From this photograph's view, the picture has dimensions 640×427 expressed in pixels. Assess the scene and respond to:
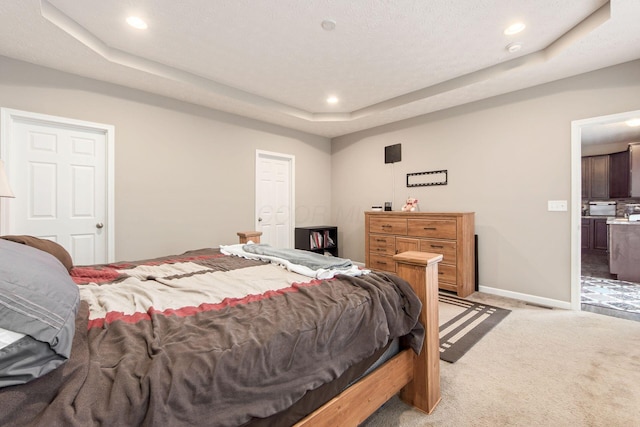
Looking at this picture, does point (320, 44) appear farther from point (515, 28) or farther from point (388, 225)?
point (388, 225)

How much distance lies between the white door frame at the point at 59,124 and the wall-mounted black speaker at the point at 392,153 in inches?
147

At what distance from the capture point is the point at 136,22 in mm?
2375

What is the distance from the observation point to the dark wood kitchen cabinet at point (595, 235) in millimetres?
6211

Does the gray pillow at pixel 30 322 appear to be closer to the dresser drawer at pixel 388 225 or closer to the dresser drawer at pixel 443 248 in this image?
the dresser drawer at pixel 443 248

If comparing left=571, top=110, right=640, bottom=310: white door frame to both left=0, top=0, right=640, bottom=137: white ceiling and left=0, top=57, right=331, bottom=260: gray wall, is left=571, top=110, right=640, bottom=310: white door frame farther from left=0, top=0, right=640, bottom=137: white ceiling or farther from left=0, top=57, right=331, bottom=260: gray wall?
left=0, top=57, right=331, bottom=260: gray wall

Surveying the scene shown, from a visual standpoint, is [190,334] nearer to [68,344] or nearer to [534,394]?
[68,344]

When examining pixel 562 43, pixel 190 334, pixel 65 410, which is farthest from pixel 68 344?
pixel 562 43

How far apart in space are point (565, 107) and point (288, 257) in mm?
3403

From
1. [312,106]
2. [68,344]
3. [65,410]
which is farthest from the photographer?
[312,106]

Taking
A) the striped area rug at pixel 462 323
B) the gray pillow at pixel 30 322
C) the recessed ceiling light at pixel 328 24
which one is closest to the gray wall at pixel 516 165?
the striped area rug at pixel 462 323

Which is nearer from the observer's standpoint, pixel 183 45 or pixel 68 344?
pixel 68 344

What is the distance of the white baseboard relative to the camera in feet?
10.5

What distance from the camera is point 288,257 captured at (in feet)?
7.02

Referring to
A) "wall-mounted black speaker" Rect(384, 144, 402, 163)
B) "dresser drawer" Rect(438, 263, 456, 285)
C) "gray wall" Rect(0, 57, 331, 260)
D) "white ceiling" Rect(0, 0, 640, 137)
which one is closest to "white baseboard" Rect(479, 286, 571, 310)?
"dresser drawer" Rect(438, 263, 456, 285)
